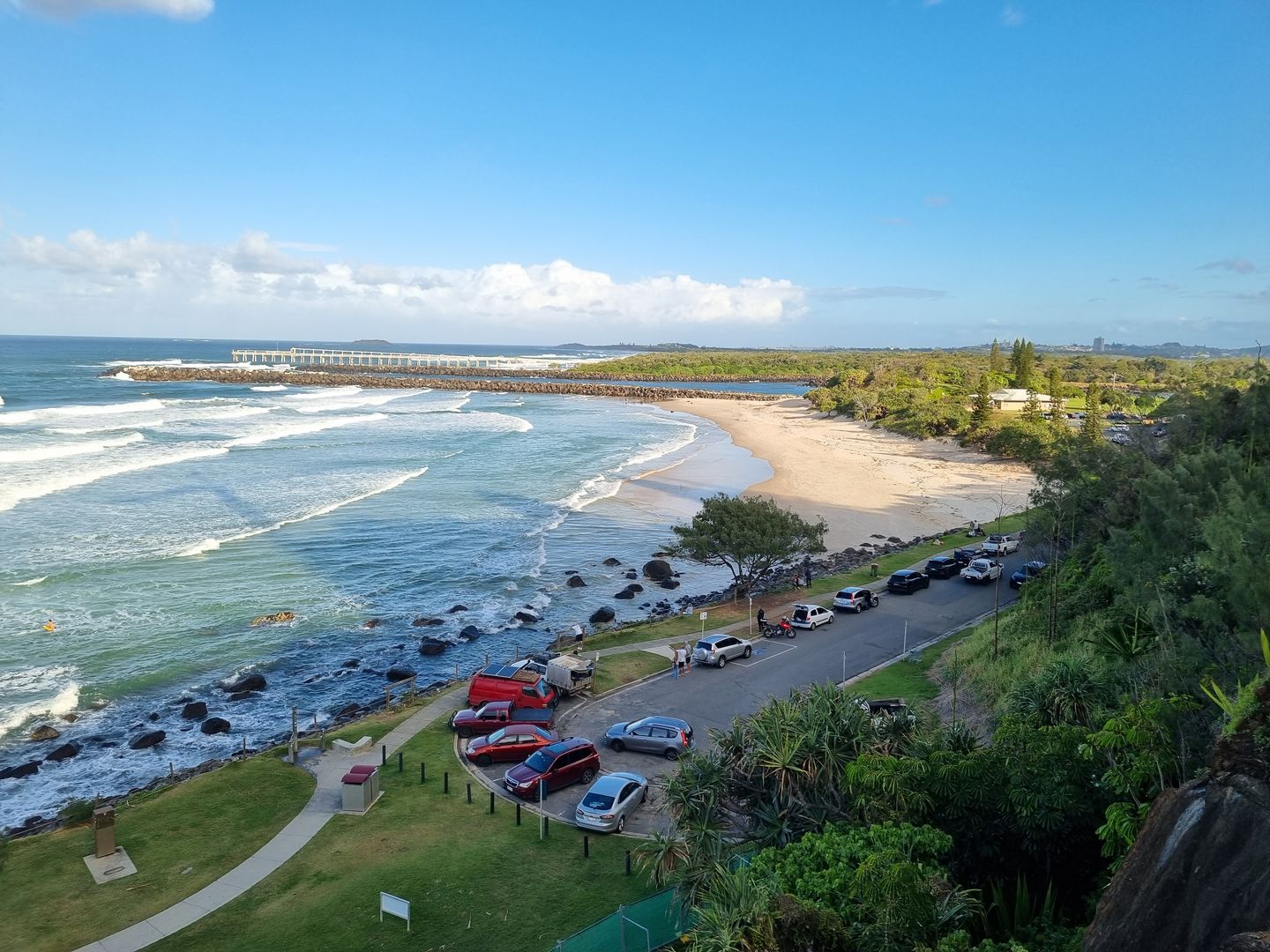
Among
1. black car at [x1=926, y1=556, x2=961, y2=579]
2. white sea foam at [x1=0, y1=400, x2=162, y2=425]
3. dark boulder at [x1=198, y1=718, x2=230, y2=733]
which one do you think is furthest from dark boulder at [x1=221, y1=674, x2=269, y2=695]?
white sea foam at [x1=0, y1=400, x2=162, y2=425]

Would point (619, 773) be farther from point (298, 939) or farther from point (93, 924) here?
point (93, 924)

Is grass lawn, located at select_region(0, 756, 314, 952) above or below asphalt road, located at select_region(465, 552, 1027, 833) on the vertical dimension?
below

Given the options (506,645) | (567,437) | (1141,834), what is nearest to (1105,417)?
(567,437)

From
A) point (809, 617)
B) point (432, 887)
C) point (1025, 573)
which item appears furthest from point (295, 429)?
point (432, 887)

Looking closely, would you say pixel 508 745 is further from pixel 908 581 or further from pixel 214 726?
pixel 908 581

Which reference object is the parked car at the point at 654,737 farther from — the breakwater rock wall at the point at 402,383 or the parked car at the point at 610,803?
the breakwater rock wall at the point at 402,383

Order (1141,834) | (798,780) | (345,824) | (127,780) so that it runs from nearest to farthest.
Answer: (1141,834) < (798,780) < (345,824) < (127,780)

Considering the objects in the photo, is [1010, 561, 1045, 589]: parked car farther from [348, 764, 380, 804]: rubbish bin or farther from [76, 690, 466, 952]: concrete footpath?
[348, 764, 380, 804]: rubbish bin
